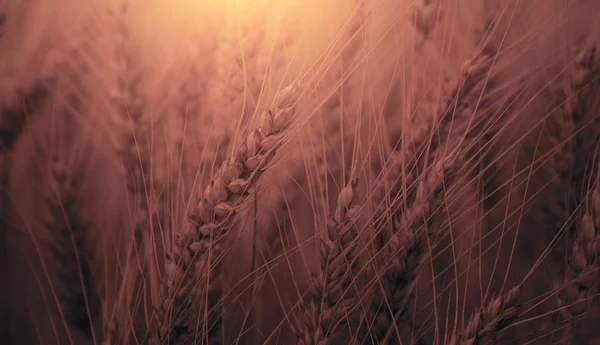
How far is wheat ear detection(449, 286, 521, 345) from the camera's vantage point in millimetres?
803

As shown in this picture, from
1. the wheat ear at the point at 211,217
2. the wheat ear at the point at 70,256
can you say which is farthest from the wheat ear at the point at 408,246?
the wheat ear at the point at 70,256

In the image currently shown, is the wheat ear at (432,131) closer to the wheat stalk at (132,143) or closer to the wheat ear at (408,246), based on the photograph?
the wheat ear at (408,246)

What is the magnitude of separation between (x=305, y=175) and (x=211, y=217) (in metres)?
0.21

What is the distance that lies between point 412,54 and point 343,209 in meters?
0.33

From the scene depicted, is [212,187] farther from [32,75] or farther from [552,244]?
[552,244]

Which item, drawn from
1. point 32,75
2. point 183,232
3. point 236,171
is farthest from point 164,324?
point 32,75

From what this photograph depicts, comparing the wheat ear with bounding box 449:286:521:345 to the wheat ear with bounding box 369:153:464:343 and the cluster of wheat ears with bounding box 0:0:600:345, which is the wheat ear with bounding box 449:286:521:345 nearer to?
the cluster of wheat ears with bounding box 0:0:600:345

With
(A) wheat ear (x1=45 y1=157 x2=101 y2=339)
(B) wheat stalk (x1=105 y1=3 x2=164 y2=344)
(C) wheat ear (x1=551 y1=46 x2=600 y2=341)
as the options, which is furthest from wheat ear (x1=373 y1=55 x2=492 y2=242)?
(A) wheat ear (x1=45 y1=157 x2=101 y2=339)

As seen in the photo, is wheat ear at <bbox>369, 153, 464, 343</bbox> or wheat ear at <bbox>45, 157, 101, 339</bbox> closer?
wheat ear at <bbox>369, 153, 464, 343</bbox>

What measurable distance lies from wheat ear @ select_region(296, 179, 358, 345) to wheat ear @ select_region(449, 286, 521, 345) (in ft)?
0.70

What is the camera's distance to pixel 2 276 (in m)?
0.97

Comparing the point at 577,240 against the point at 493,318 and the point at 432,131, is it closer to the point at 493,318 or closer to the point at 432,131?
the point at 493,318

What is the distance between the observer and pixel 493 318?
809 mm

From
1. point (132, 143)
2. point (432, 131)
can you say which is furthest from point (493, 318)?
point (132, 143)
